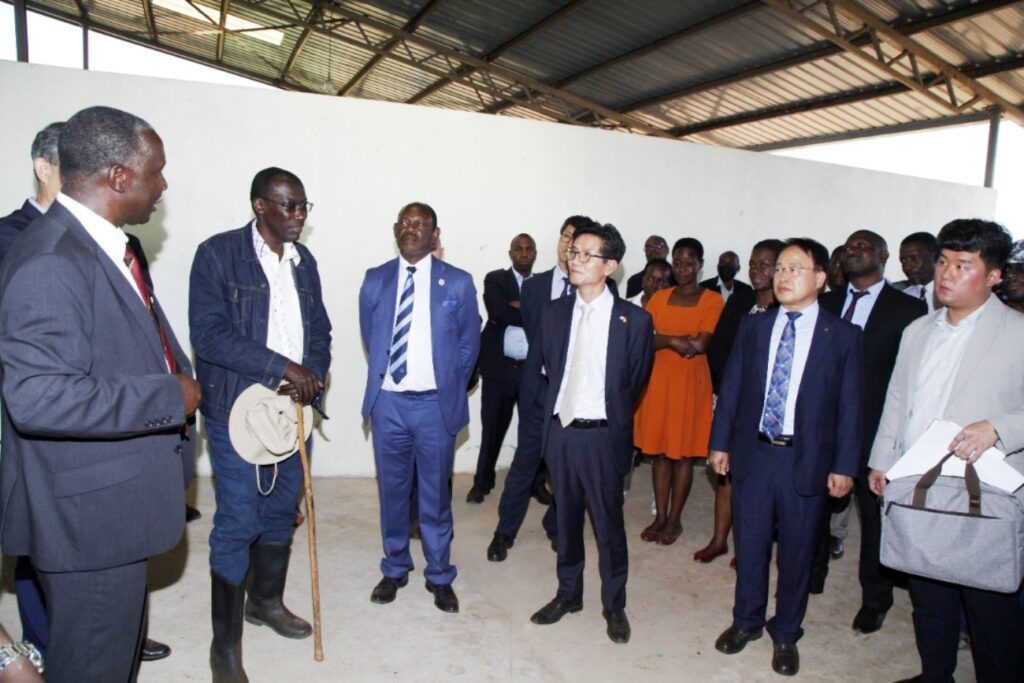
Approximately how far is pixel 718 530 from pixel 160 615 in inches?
113

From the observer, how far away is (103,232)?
1.68 metres

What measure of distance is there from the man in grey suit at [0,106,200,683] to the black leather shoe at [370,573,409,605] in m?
1.53

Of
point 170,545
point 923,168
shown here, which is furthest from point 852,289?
point 923,168

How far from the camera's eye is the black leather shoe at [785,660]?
2770 millimetres

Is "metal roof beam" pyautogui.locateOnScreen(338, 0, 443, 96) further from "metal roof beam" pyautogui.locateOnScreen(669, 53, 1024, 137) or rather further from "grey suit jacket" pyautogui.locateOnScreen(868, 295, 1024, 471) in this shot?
"grey suit jacket" pyautogui.locateOnScreen(868, 295, 1024, 471)

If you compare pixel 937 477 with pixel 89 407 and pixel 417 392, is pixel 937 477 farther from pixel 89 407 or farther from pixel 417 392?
pixel 89 407

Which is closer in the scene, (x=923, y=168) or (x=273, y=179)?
(x=273, y=179)

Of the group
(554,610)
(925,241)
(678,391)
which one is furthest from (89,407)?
(925,241)

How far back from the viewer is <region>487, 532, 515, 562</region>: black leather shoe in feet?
12.3

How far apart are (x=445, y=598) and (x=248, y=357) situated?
1.48 m

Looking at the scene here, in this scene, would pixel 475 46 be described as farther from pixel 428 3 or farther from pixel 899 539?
pixel 899 539

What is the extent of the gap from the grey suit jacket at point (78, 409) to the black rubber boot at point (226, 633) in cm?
85

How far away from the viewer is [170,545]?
5.84 ft

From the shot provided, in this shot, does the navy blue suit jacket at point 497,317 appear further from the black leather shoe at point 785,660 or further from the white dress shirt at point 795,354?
the black leather shoe at point 785,660
